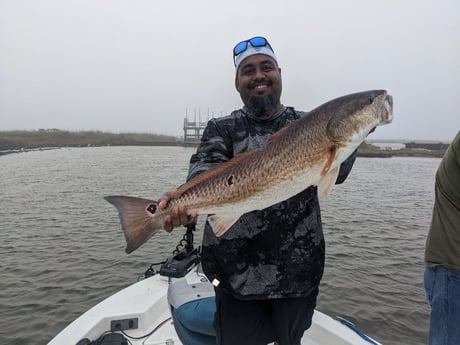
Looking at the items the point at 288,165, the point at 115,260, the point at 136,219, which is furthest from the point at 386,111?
the point at 115,260

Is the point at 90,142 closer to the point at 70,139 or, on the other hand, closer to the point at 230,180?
the point at 70,139

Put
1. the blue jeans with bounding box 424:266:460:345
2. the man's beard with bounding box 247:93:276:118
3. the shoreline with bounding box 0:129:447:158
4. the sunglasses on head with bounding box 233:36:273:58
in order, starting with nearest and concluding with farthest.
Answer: the blue jeans with bounding box 424:266:460:345
the man's beard with bounding box 247:93:276:118
the sunglasses on head with bounding box 233:36:273:58
the shoreline with bounding box 0:129:447:158

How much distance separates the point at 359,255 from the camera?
35.8 feet

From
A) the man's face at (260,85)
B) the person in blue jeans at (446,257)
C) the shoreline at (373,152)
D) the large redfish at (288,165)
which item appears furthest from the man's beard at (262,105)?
the shoreline at (373,152)

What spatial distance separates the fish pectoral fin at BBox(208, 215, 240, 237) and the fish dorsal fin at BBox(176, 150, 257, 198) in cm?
31

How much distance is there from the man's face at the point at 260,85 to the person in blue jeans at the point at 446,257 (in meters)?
1.39

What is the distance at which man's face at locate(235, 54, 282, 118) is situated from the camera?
2.81m

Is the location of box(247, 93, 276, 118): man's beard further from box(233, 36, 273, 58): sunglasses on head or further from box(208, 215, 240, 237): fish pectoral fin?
box(208, 215, 240, 237): fish pectoral fin

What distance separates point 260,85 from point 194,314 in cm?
239

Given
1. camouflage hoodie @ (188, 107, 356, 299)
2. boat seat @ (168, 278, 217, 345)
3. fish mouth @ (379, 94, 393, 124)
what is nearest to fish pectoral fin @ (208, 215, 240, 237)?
camouflage hoodie @ (188, 107, 356, 299)

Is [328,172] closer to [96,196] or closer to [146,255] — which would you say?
[146,255]

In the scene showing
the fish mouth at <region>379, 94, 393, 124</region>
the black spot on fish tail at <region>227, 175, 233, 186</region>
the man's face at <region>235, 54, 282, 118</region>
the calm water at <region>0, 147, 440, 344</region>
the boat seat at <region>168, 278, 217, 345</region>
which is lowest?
the calm water at <region>0, 147, 440, 344</region>

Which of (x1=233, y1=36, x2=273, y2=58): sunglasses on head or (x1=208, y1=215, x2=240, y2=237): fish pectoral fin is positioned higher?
(x1=233, y1=36, x2=273, y2=58): sunglasses on head

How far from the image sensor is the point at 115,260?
10.2m
